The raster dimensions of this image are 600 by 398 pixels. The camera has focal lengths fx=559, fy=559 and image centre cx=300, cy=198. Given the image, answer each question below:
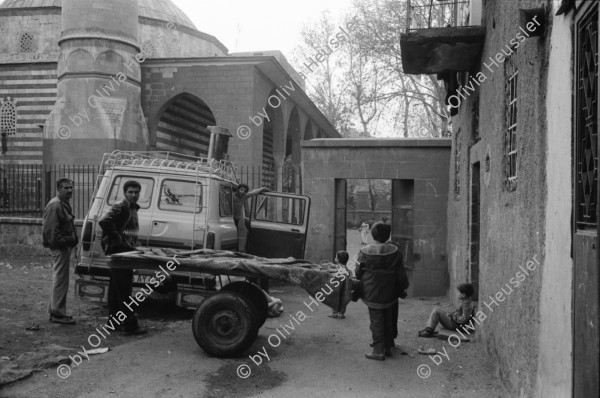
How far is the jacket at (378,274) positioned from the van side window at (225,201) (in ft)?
10.5

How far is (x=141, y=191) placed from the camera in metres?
8.49

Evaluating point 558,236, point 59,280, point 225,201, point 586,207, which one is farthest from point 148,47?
point 586,207

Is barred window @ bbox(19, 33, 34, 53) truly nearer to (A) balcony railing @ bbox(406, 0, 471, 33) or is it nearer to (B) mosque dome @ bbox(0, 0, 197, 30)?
(B) mosque dome @ bbox(0, 0, 197, 30)

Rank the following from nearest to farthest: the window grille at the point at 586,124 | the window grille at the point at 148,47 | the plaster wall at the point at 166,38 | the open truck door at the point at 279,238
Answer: the window grille at the point at 586,124 < the open truck door at the point at 279,238 < the window grille at the point at 148,47 < the plaster wall at the point at 166,38

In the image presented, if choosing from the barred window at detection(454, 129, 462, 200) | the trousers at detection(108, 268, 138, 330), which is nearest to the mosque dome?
the barred window at detection(454, 129, 462, 200)

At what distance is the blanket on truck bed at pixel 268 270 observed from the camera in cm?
595

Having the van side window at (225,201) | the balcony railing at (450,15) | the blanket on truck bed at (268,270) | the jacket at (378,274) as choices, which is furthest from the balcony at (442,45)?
the van side window at (225,201)

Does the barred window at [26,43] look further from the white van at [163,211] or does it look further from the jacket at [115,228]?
the jacket at [115,228]

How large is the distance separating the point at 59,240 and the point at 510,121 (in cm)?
576

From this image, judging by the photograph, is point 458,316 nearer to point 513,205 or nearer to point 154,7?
point 513,205

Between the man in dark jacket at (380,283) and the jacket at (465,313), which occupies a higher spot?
the man in dark jacket at (380,283)

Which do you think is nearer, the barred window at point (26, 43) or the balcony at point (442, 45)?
the balcony at point (442, 45)

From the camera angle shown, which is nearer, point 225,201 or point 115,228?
point 115,228

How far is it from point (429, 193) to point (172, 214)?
568 centimetres
